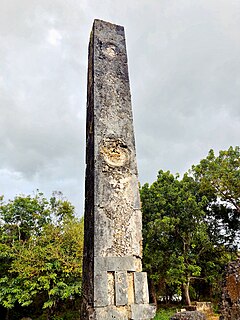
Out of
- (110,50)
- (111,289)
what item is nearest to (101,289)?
(111,289)

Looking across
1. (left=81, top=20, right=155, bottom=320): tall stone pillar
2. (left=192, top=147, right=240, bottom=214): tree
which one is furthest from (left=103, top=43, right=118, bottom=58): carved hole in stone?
(left=192, top=147, right=240, bottom=214): tree

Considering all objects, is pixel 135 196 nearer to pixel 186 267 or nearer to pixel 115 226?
pixel 115 226

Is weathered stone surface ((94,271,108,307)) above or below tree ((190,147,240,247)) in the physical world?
below

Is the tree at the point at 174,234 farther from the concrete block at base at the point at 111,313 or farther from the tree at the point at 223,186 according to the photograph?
the concrete block at base at the point at 111,313

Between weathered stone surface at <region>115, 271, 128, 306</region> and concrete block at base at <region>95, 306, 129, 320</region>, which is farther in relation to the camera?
weathered stone surface at <region>115, 271, 128, 306</region>

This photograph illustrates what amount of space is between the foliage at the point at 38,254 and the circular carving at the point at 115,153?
970cm

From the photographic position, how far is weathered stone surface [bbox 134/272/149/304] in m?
3.16

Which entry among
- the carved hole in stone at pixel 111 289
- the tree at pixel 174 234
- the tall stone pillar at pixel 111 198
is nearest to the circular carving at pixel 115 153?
the tall stone pillar at pixel 111 198

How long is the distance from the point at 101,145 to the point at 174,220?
39.5 feet

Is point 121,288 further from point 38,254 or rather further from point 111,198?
point 38,254

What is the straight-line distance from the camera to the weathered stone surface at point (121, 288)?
3055 mm

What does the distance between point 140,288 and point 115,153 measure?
5.24 feet

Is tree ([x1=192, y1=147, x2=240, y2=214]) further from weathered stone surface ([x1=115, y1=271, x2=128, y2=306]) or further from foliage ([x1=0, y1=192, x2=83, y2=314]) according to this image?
weathered stone surface ([x1=115, y1=271, x2=128, y2=306])

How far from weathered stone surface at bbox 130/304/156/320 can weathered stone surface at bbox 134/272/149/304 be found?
0.05m
